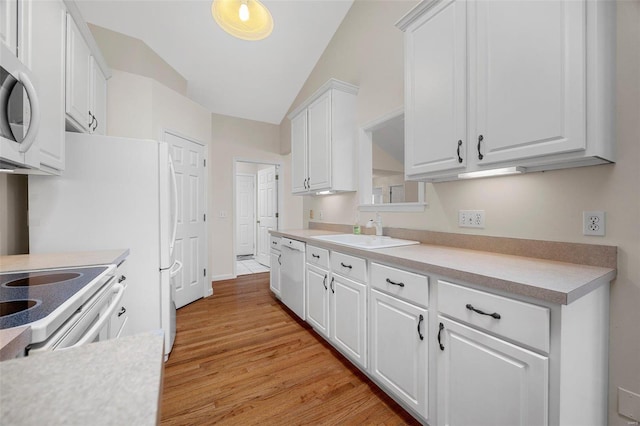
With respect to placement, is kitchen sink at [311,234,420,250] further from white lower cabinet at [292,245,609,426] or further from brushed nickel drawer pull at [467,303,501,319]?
brushed nickel drawer pull at [467,303,501,319]

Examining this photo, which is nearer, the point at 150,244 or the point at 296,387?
the point at 296,387

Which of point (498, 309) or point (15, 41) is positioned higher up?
point (15, 41)

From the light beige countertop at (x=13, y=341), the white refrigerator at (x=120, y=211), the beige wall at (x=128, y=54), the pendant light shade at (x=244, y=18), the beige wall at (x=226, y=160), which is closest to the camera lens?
the light beige countertop at (x=13, y=341)

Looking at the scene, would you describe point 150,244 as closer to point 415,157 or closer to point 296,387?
point 296,387

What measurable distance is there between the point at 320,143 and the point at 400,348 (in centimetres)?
214

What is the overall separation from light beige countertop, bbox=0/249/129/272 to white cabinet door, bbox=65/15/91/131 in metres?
0.97

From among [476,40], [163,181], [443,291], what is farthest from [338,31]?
[443,291]

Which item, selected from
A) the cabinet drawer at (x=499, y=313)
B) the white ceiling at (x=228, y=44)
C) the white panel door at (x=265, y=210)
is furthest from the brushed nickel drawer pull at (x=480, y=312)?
the white panel door at (x=265, y=210)

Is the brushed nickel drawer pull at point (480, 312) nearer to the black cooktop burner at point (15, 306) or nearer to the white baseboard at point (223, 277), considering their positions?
the black cooktop burner at point (15, 306)

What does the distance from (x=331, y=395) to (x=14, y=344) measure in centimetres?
160

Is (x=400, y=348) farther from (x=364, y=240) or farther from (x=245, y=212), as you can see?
(x=245, y=212)

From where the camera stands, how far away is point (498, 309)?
1054mm

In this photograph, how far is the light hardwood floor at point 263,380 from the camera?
60.5 inches

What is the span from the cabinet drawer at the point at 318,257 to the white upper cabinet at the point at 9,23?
204cm
